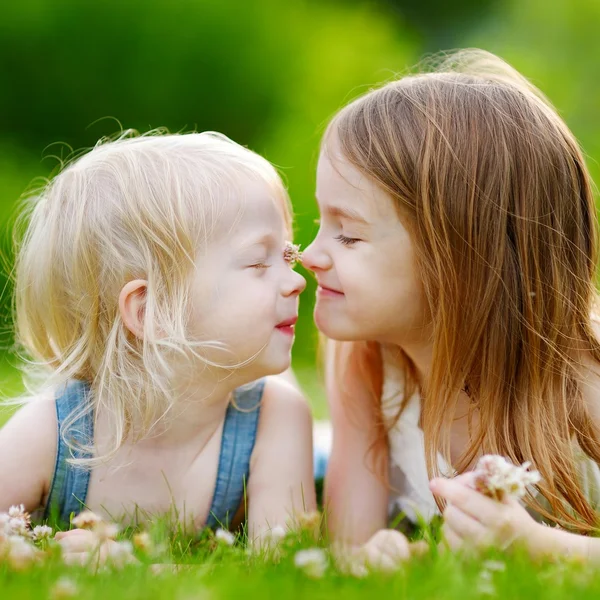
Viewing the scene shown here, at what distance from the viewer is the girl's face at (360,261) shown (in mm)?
2354

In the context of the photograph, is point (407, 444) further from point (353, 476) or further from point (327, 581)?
point (327, 581)

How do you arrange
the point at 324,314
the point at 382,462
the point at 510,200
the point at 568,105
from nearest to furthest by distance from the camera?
the point at 510,200, the point at 324,314, the point at 382,462, the point at 568,105

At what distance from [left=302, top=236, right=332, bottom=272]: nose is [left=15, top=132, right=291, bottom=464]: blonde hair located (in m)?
0.26

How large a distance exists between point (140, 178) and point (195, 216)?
180 millimetres

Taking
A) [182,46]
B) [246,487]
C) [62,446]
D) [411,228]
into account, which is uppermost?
[182,46]

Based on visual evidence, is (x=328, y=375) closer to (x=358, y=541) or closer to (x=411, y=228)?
(x=358, y=541)

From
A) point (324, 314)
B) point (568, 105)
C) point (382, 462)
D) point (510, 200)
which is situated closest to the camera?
point (510, 200)

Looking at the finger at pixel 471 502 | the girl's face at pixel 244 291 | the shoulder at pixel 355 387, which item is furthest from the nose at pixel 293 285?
the finger at pixel 471 502

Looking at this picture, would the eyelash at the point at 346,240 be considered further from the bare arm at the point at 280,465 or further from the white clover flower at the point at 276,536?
the white clover flower at the point at 276,536

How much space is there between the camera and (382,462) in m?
2.78

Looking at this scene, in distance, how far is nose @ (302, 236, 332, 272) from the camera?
8.00 ft

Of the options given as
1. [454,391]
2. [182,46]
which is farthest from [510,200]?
[182,46]

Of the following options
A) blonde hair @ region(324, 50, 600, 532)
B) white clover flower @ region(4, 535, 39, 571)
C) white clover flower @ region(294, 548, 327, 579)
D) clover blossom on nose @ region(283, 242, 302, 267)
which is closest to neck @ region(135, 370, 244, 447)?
clover blossom on nose @ region(283, 242, 302, 267)

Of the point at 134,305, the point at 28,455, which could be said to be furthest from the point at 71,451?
the point at 134,305
